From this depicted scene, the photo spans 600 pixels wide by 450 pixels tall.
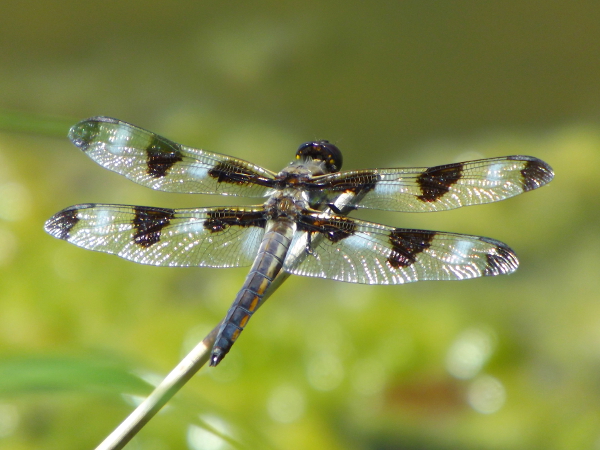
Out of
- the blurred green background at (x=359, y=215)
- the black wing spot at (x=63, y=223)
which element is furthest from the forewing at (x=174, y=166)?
the blurred green background at (x=359, y=215)

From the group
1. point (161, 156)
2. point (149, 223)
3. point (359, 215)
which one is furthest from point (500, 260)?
point (359, 215)

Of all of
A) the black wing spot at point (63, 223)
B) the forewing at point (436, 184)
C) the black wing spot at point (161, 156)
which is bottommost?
the black wing spot at point (63, 223)

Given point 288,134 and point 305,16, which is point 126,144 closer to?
point 288,134

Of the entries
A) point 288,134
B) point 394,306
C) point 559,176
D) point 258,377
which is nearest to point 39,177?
point 288,134

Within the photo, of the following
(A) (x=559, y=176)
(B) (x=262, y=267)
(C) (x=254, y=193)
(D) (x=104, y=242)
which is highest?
(A) (x=559, y=176)

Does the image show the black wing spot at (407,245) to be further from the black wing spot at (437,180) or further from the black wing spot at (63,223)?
the black wing spot at (63,223)

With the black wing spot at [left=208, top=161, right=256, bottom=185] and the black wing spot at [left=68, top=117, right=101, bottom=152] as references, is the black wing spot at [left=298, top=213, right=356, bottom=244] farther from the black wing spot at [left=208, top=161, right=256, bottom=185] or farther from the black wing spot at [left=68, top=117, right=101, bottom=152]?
the black wing spot at [left=68, top=117, right=101, bottom=152]
